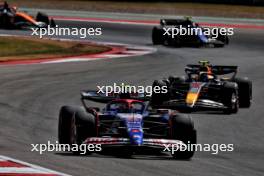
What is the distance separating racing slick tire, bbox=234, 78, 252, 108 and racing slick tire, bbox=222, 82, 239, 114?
64 cm

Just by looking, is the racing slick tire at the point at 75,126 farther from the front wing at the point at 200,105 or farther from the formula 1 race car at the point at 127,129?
the front wing at the point at 200,105

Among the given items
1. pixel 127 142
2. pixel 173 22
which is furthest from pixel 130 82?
pixel 127 142

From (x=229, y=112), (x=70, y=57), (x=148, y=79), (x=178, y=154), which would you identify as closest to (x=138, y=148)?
(x=178, y=154)

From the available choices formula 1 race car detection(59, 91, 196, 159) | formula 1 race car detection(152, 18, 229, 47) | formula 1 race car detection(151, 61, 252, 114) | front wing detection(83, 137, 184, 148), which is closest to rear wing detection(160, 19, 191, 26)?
formula 1 race car detection(152, 18, 229, 47)

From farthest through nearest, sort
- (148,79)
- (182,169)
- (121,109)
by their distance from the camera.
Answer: (148,79) < (121,109) < (182,169)

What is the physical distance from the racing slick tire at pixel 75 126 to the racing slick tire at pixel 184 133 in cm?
132

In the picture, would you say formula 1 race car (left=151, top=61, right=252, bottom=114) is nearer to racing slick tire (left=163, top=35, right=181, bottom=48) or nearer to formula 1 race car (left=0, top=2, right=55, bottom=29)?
racing slick tire (left=163, top=35, right=181, bottom=48)

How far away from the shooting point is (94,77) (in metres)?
27.1

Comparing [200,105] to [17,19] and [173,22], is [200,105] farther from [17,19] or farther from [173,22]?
Answer: [17,19]

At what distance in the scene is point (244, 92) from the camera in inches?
859

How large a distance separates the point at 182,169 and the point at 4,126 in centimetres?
496

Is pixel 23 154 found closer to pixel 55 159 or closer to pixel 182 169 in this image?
pixel 55 159

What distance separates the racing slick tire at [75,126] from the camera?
591 inches

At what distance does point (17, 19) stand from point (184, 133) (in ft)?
92.6
